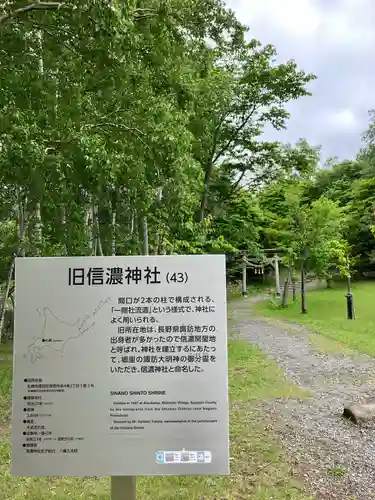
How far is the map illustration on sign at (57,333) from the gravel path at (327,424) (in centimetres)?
235

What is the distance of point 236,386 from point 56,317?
4.56 metres

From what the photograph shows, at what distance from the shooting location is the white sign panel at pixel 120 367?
7.47ft

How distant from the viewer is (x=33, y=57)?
5.34m

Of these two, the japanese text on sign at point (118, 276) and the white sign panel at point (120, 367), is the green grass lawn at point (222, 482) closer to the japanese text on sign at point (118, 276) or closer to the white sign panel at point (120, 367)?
the white sign panel at point (120, 367)

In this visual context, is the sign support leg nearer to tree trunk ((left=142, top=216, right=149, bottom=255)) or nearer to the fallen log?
the fallen log

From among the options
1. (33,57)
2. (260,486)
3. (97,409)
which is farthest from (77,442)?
(33,57)

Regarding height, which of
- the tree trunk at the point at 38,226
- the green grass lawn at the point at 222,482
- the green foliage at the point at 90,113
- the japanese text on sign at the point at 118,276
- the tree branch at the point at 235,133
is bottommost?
the green grass lawn at the point at 222,482

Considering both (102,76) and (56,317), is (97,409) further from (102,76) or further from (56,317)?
(102,76)

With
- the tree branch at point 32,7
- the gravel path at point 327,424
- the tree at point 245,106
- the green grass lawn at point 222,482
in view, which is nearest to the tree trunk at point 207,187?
the tree at point 245,106

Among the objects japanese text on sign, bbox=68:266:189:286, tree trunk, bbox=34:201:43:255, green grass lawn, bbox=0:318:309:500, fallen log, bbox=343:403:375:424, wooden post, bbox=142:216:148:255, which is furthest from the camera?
wooden post, bbox=142:216:148:255

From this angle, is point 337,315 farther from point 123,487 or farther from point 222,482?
point 123,487

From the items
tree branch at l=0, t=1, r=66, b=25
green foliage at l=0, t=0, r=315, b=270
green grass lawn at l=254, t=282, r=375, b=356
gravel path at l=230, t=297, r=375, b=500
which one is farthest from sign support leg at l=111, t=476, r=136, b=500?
green grass lawn at l=254, t=282, r=375, b=356

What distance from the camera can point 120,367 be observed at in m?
2.32

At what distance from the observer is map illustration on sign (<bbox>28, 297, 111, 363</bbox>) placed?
2.36 meters
